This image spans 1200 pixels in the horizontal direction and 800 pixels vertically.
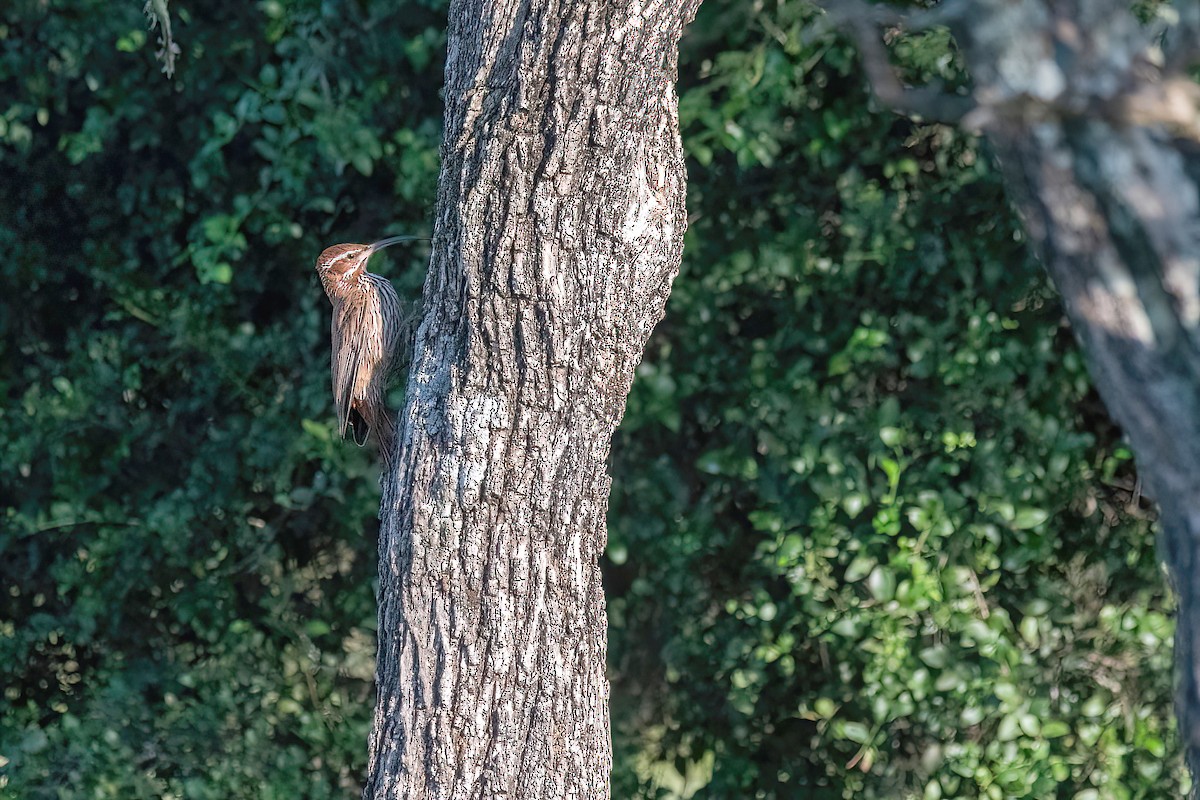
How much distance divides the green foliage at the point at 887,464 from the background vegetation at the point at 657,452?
0.01 meters

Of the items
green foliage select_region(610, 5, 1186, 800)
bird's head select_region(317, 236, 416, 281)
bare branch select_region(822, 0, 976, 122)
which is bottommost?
green foliage select_region(610, 5, 1186, 800)

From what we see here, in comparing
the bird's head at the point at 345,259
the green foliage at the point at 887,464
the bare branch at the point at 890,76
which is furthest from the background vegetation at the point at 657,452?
the bare branch at the point at 890,76

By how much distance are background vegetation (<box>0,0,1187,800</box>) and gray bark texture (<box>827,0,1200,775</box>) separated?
1.98 m

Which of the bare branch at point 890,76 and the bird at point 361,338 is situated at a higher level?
the bare branch at point 890,76

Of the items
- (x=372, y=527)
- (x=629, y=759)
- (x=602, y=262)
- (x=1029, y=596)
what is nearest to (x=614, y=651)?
(x=629, y=759)

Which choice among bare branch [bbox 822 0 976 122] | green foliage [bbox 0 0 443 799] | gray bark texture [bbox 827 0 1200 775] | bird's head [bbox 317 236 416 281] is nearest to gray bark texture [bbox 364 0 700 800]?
bare branch [bbox 822 0 976 122]

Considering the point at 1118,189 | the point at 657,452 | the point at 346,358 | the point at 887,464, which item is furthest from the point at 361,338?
the point at 1118,189

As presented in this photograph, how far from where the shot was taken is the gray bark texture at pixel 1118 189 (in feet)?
4.67

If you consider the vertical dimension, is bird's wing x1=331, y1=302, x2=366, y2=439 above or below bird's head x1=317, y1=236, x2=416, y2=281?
below

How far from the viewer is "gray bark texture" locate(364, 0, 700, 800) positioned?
2197 mm

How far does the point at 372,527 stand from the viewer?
410 centimetres

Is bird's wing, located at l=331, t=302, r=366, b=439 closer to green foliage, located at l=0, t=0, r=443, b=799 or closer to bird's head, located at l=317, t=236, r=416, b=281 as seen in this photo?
bird's head, located at l=317, t=236, r=416, b=281

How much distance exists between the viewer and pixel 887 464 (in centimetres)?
355

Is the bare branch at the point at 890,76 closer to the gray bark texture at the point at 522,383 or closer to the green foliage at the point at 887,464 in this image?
the gray bark texture at the point at 522,383
